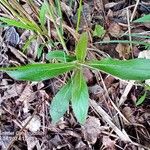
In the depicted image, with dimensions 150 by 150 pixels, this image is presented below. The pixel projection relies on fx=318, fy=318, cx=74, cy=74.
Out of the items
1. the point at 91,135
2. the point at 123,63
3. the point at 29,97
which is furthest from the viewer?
the point at 29,97

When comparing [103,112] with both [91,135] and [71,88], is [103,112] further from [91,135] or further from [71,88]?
[71,88]

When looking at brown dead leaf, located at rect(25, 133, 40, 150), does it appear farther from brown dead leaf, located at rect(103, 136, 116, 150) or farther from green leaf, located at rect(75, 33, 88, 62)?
green leaf, located at rect(75, 33, 88, 62)

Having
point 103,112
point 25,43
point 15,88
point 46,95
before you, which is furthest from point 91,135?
point 25,43

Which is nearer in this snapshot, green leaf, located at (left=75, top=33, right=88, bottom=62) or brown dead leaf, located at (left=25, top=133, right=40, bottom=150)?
green leaf, located at (left=75, top=33, right=88, bottom=62)

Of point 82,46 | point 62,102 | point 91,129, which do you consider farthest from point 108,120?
point 82,46

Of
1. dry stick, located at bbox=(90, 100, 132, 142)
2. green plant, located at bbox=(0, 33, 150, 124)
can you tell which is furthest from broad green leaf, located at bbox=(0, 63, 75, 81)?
dry stick, located at bbox=(90, 100, 132, 142)

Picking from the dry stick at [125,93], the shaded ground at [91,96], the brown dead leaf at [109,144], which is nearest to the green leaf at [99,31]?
the shaded ground at [91,96]

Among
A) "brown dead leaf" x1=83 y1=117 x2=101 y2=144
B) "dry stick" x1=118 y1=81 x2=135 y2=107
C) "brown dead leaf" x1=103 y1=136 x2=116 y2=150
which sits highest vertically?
"dry stick" x1=118 y1=81 x2=135 y2=107

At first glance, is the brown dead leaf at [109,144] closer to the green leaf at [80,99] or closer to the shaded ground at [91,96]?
the shaded ground at [91,96]
